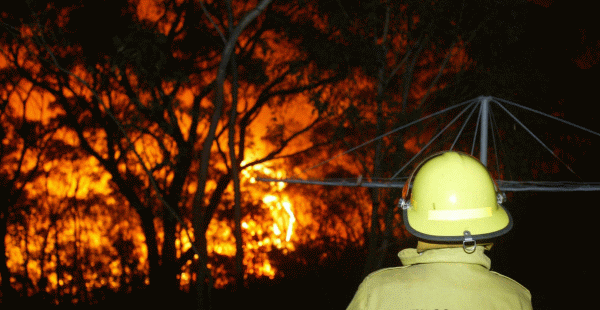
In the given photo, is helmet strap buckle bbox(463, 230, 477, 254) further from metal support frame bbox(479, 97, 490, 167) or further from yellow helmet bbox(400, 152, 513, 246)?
metal support frame bbox(479, 97, 490, 167)

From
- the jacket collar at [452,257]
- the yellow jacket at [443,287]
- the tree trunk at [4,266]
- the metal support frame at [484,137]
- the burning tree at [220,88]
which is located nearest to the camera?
the yellow jacket at [443,287]

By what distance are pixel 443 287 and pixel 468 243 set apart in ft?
1.39

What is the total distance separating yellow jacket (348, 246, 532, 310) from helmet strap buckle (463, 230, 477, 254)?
18 millimetres

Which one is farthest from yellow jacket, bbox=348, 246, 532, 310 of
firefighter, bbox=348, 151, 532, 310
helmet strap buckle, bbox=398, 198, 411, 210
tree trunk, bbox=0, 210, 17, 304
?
tree trunk, bbox=0, 210, 17, 304

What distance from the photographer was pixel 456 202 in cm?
208

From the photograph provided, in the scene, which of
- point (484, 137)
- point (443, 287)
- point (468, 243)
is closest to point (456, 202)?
point (468, 243)

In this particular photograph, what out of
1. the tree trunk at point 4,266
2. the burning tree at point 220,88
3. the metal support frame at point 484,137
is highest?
the burning tree at point 220,88

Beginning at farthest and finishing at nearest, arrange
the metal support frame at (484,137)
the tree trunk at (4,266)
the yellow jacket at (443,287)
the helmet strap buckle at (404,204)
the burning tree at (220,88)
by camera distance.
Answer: the tree trunk at (4,266) < the burning tree at (220,88) < the metal support frame at (484,137) < the helmet strap buckle at (404,204) < the yellow jacket at (443,287)

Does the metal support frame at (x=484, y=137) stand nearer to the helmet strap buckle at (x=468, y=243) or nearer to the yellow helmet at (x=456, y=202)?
the yellow helmet at (x=456, y=202)

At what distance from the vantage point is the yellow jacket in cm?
160

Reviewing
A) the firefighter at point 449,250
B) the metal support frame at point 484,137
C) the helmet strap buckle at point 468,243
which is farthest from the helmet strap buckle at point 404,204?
the metal support frame at point 484,137

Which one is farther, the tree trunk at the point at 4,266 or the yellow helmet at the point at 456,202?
the tree trunk at the point at 4,266

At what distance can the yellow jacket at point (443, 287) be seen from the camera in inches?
62.9

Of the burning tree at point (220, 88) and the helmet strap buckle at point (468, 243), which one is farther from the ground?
the burning tree at point (220, 88)
